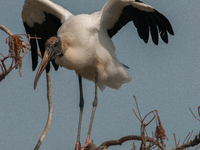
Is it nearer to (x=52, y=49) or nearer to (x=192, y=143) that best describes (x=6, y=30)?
(x=52, y=49)

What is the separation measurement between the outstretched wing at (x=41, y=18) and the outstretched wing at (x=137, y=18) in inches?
24.2

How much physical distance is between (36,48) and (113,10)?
5.60ft

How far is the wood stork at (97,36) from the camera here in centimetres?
491

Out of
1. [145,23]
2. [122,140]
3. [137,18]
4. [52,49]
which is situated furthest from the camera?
[137,18]

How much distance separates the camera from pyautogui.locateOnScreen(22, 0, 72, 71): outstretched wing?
5.57 m

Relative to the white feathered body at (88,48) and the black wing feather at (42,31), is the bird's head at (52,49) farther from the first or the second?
the black wing feather at (42,31)

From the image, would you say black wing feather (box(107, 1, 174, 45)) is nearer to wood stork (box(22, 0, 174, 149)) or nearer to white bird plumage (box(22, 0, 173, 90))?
wood stork (box(22, 0, 174, 149))

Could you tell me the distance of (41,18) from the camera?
598 cm

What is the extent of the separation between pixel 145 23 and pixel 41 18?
1685 millimetres

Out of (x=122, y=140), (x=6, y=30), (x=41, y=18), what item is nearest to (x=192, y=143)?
(x=122, y=140)

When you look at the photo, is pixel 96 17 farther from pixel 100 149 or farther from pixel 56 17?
pixel 100 149

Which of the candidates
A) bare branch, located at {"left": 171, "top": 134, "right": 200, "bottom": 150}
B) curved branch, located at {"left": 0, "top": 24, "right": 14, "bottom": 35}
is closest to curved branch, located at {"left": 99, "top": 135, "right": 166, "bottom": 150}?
bare branch, located at {"left": 171, "top": 134, "right": 200, "bottom": 150}

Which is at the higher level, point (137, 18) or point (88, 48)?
point (137, 18)

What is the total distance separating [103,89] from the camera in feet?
18.5
